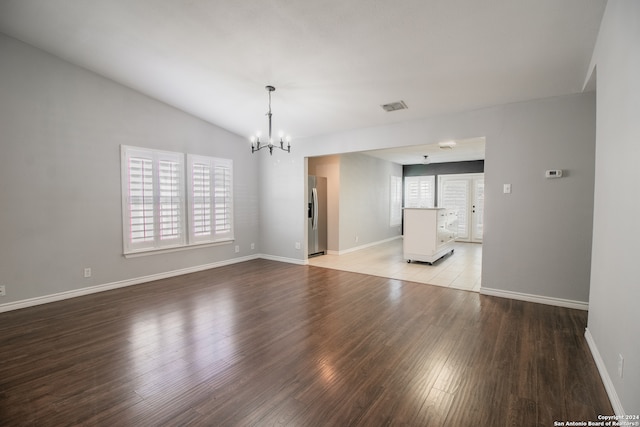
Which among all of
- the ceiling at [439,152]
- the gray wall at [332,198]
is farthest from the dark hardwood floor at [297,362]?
the ceiling at [439,152]

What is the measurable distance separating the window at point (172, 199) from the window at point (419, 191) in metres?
6.65

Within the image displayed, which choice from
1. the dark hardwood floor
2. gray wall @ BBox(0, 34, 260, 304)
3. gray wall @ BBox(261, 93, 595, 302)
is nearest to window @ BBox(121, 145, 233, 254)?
gray wall @ BBox(0, 34, 260, 304)

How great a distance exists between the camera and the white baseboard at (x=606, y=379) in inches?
69.3

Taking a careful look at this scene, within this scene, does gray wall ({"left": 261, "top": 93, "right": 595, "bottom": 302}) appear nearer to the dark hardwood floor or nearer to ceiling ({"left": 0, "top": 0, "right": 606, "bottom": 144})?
ceiling ({"left": 0, "top": 0, "right": 606, "bottom": 144})

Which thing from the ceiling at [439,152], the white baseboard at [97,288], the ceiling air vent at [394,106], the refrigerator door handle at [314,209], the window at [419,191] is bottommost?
the white baseboard at [97,288]

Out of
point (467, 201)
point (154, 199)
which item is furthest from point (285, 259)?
point (467, 201)

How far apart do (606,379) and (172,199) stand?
572cm

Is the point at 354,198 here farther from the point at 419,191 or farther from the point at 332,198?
the point at 419,191

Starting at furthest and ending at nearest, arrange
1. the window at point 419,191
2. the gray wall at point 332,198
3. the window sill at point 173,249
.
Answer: the window at point 419,191
the gray wall at point 332,198
the window sill at point 173,249

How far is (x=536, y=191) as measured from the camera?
12.4 feet

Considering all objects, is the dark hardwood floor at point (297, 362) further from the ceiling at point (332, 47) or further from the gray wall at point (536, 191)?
the ceiling at point (332, 47)

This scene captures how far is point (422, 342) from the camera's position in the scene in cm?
273

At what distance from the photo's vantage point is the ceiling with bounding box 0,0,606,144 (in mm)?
2520

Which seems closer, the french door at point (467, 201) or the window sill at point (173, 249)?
the window sill at point (173, 249)
